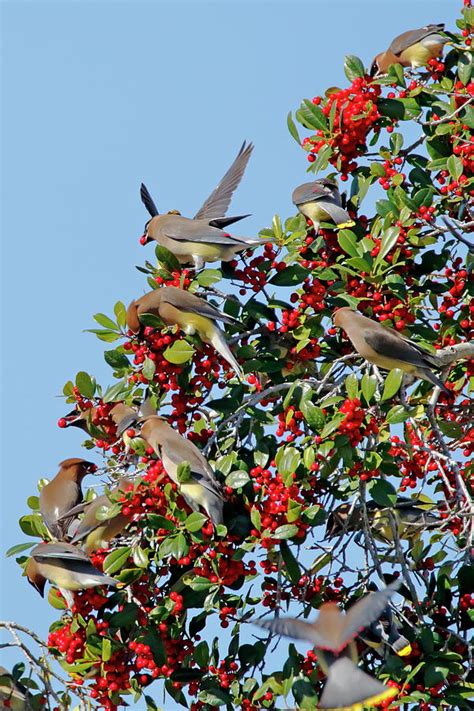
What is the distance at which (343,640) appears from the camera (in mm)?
3875

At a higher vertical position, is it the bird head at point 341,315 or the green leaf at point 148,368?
the green leaf at point 148,368

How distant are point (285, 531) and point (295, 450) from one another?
0.28 m

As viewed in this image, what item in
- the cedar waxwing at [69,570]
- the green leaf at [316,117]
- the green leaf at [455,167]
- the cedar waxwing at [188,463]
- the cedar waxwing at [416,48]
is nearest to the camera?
the cedar waxwing at [188,463]

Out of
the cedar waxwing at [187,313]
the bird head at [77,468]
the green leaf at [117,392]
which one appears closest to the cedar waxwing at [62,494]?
the bird head at [77,468]

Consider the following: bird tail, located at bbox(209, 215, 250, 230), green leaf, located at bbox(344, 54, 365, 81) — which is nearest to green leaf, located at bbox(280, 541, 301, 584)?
A: bird tail, located at bbox(209, 215, 250, 230)

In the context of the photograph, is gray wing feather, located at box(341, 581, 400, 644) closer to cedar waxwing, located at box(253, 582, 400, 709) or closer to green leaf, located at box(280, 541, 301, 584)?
cedar waxwing, located at box(253, 582, 400, 709)

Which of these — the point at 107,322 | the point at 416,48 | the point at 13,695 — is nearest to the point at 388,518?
the point at 107,322

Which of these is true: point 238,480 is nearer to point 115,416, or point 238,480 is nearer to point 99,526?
point 99,526

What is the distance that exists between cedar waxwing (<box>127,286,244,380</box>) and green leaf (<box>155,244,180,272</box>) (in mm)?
114

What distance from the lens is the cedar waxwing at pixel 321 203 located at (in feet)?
15.9

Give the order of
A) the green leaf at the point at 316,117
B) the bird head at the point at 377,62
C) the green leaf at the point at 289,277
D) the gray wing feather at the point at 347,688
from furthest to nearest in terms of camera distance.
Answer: the bird head at the point at 377,62 < the green leaf at the point at 316,117 < the green leaf at the point at 289,277 < the gray wing feather at the point at 347,688

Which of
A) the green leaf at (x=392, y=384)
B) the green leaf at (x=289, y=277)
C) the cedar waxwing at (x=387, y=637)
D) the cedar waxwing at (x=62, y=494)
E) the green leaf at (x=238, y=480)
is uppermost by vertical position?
the green leaf at (x=289, y=277)

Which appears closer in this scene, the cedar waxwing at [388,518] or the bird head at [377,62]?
the cedar waxwing at [388,518]

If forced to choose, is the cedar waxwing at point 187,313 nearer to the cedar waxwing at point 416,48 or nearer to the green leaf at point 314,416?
the green leaf at point 314,416
